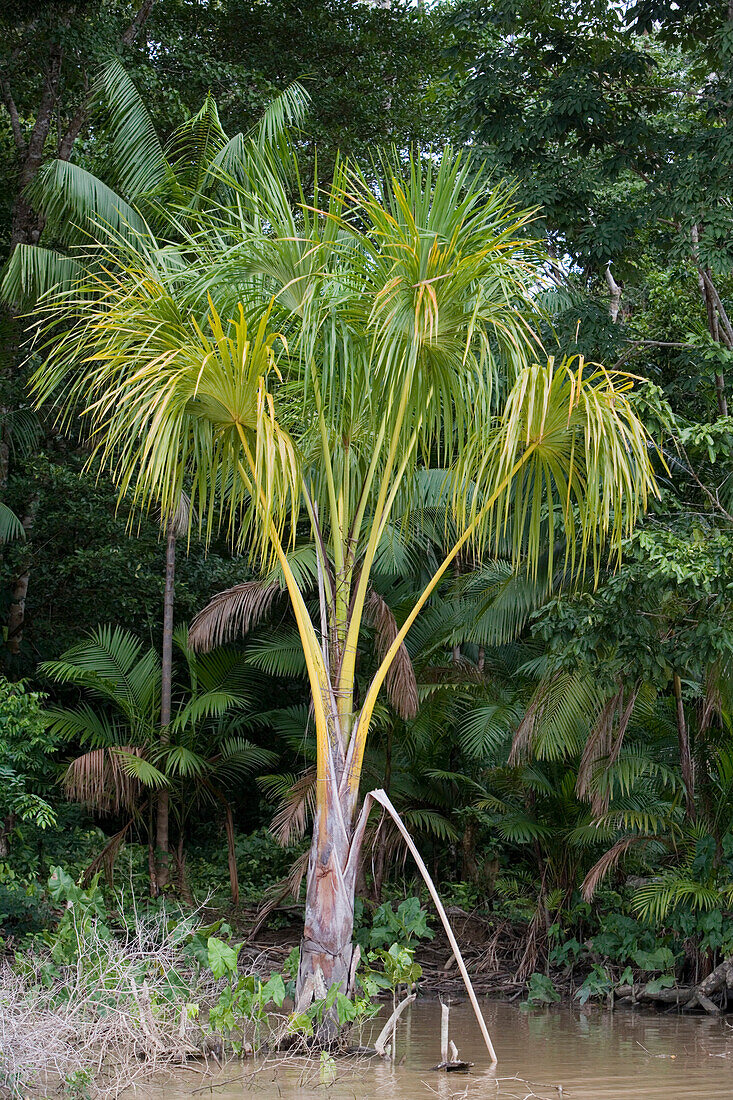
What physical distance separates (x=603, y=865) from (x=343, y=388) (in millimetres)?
4736

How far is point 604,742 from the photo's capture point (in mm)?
8727

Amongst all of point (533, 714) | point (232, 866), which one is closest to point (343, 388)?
point (533, 714)

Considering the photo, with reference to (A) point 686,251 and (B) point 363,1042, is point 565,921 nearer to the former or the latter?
(B) point 363,1042

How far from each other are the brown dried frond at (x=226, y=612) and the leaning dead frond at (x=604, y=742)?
3559 millimetres

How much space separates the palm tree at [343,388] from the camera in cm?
594

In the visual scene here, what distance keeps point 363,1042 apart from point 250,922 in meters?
4.68

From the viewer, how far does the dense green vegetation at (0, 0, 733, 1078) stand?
6305mm

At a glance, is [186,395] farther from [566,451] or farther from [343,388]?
[566,451]

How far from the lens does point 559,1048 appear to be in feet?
23.0

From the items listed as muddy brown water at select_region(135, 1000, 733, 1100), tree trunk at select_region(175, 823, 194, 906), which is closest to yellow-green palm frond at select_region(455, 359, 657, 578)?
muddy brown water at select_region(135, 1000, 733, 1100)

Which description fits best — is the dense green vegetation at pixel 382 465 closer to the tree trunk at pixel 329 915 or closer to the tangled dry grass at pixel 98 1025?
the tree trunk at pixel 329 915

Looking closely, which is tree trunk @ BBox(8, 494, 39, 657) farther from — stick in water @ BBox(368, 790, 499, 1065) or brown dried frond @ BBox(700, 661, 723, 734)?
brown dried frond @ BBox(700, 661, 723, 734)

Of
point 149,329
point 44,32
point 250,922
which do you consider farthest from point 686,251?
point 250,922

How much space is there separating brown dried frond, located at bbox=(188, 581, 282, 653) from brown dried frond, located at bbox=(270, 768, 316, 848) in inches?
67.5
